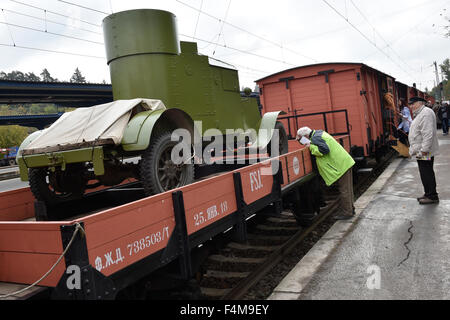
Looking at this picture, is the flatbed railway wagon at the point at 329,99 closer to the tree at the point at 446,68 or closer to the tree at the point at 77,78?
the tree at the point at 77,78

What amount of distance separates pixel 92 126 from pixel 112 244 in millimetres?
2173

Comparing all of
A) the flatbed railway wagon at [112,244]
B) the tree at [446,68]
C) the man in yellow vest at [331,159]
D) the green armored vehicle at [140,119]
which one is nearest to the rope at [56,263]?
the flatbed railway wagon at [112,244]

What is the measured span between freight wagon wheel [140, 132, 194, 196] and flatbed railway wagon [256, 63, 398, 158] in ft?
18.7

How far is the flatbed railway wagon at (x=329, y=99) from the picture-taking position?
940 cm

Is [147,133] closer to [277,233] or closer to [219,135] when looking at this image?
[219,135]

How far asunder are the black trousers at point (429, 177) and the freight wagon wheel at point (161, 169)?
432 cm

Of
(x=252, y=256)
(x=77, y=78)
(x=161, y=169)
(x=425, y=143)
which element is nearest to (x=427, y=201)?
(x=425, y=143)

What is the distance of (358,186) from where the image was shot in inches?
381

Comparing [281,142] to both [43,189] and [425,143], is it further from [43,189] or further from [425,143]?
[43,189]

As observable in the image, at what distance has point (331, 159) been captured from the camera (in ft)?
20.8

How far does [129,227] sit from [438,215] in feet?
17.1

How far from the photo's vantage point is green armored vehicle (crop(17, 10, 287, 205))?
404 cm

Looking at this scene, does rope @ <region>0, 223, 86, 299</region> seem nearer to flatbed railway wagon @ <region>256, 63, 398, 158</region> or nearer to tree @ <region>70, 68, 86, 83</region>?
flatbed railway wagon @ <region>256, 63, 398, 158</region>
